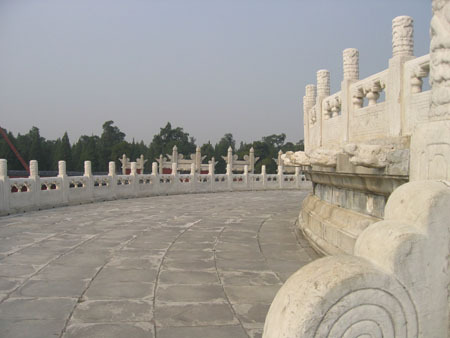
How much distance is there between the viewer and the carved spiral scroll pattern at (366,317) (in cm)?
167

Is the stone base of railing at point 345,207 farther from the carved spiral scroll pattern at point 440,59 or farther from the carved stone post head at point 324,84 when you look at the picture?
the carved stone post head at point 324,84

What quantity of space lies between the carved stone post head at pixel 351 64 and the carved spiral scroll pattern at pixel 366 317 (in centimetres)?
470

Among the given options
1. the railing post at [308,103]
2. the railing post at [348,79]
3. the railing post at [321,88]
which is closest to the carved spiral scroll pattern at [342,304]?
the railing post at [348,79]

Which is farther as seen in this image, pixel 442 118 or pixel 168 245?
pixel 168 245

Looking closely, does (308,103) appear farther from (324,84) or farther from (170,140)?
(170,140)

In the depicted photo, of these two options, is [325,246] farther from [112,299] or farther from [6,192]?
[6,192]

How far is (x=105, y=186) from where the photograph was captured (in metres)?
14.8

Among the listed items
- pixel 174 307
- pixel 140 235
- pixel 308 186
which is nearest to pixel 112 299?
pixel 174 307

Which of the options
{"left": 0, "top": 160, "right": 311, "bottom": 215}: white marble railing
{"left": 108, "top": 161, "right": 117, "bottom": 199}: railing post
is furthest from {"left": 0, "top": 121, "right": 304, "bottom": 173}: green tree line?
{"left": 108, "top": 161, "right": 117, "bottom": 199}: railing post

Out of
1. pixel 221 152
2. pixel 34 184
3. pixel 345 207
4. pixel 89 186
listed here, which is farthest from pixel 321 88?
pixel 221 152

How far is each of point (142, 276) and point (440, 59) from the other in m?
3.68

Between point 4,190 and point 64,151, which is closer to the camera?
point 4,190

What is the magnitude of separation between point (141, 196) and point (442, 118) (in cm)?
1484

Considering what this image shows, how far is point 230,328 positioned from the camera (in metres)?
3.18
